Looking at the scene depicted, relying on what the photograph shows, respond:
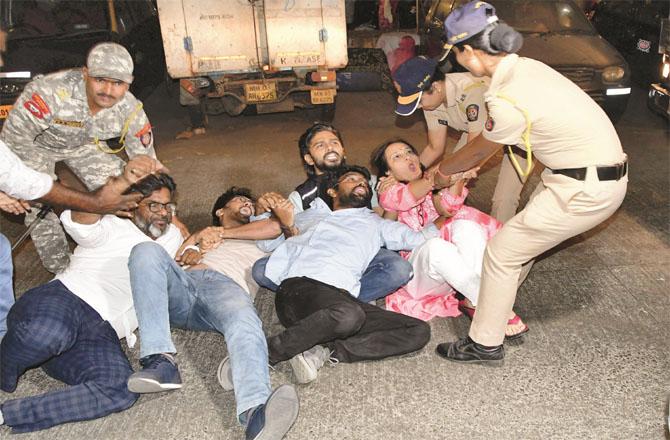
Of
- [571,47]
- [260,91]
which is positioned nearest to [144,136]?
[260,91]

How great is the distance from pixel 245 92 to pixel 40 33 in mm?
2622

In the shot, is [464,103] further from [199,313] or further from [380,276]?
[199,313]

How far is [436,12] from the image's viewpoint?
374 inches

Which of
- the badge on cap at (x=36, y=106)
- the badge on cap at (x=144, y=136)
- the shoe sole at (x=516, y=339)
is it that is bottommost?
the shoe sole at (x=516, y=339)

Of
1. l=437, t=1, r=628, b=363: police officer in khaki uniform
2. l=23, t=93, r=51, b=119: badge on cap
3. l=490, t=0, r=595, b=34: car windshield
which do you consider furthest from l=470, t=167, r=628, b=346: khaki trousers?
l=490, t=0, r=595, b=34: car windshield

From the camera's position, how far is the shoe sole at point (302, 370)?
11.2 feet

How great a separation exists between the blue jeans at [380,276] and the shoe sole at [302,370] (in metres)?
0.55

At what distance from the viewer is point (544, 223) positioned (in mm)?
3105

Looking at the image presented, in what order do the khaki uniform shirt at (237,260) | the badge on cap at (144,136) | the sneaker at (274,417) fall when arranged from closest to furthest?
the sneaker at (274,417) < the khaki uniform shirt at (237,260) < the badge on cap at (144,136)

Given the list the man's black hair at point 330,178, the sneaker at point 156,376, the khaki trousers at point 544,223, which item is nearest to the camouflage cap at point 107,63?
the man's black hair at point 330,178

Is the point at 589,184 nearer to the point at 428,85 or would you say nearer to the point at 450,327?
the point at 450,327

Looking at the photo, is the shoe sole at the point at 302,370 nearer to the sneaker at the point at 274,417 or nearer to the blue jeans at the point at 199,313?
the blue jeans at the point at 199,313

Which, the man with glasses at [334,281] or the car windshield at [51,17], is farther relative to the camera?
the car windshield at [51,17]

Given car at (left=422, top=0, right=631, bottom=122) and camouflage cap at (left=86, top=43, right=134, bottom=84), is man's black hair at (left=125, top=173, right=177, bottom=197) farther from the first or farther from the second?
car at (left=422, top=0, right=631, bottom=122)
